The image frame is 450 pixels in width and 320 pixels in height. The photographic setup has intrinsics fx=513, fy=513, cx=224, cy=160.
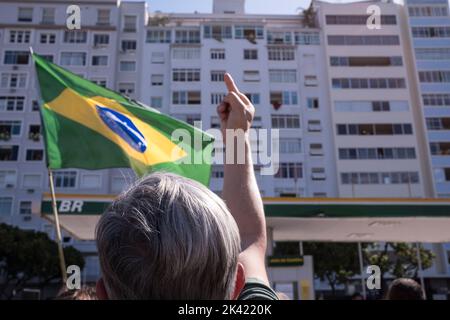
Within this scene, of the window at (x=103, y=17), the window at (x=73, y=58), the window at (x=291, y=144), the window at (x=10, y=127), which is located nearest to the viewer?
the window at (x=10, y=127)

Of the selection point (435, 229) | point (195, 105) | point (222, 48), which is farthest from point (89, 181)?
point (435, 229)

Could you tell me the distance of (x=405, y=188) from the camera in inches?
1737

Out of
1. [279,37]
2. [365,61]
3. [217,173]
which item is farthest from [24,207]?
[365,61]

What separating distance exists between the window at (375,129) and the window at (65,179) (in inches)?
909

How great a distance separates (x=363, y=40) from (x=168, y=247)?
5001 centimetres

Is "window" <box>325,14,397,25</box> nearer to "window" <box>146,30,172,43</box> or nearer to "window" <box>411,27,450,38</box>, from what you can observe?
"window" <box>411,27,450,38</box>

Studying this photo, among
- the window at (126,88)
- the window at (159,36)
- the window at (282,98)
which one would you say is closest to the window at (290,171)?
the window at (282,98)

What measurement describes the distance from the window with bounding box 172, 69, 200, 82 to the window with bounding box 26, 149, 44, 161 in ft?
43.1

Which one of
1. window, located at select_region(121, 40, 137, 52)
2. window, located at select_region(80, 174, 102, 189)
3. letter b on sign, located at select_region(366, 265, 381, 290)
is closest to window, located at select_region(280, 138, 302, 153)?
window, located at select_region(80, 174, 102, 189)

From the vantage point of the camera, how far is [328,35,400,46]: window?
47906 mm

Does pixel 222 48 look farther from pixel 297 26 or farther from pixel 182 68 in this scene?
pixel 297 26

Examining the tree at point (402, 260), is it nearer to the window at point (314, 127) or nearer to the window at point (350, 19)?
Result: the window at point (314, 127)

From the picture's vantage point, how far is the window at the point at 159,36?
47969 mm

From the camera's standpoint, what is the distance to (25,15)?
48438mm
